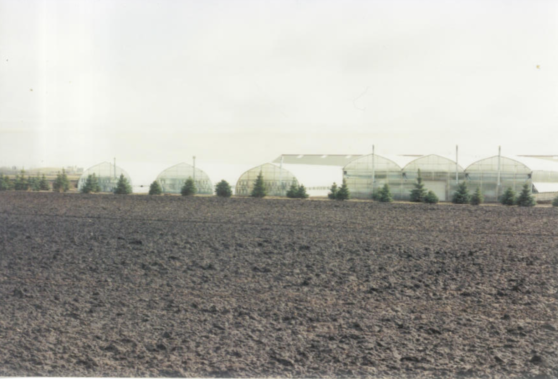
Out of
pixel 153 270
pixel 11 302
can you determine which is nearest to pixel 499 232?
pixel 153 270

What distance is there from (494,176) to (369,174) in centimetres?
494

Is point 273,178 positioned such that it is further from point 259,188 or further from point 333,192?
point 333,192

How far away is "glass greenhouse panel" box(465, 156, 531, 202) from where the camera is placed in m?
18.3

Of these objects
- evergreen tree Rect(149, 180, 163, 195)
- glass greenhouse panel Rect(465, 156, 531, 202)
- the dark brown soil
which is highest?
glass greenhouse panel Rect(465, 156, 531, 202)

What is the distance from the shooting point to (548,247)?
8.04m

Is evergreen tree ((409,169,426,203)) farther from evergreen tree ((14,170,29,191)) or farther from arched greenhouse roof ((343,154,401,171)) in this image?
evergreen tree ((14,170,29,191))

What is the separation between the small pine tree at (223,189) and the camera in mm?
20375

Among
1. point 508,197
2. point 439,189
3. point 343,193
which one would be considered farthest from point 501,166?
point 343,193

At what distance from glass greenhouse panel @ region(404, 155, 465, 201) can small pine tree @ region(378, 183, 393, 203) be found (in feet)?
4.10

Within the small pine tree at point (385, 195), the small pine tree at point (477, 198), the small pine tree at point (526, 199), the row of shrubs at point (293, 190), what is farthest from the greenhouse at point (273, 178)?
the small pine tree at point (526, 199)

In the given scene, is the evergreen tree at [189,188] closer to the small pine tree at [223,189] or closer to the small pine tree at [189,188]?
the small pine tree at [189,188]

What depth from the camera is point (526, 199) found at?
1727 centimetres

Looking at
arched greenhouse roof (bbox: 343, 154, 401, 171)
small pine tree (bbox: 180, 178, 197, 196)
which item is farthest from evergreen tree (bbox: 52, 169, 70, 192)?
arched greenhouse roof (bbox: 343, 154, 401, 171)

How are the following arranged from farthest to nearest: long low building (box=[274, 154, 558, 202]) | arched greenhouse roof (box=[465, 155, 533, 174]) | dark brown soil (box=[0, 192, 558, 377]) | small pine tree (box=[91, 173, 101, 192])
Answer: small pine tree (box=[91, 173, 101, 192]) < long low building (box=[274, 154, 558, 202]) < arched greenhouse roof (box=[465, 155, 533, 174]) < dark brown soil (box=[0, 192, 558, 377])
